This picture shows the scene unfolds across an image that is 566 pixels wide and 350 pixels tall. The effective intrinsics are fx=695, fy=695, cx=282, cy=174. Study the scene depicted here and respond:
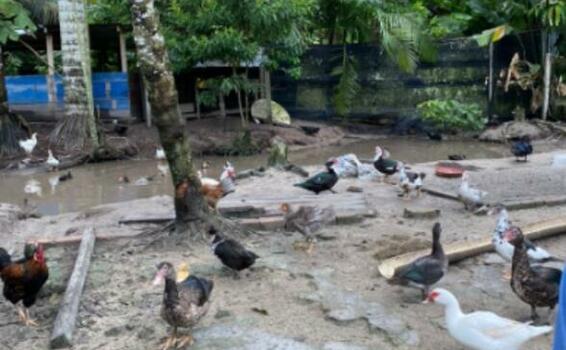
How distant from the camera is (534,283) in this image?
18.2 ft

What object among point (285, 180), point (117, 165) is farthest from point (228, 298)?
point (117, 165)

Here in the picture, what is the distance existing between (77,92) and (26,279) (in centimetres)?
1214

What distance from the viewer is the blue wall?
65.9 feet

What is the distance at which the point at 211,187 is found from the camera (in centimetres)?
866

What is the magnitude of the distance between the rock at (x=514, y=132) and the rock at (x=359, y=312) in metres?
13.5

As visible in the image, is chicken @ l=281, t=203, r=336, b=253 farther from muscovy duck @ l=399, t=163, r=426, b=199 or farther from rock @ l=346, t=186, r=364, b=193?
rock @ l=346, t=186, r=364, b=193

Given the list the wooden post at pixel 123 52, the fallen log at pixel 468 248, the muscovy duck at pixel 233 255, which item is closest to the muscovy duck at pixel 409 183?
the fallen log at pixel 468 248

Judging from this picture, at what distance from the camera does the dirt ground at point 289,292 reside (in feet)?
17.8

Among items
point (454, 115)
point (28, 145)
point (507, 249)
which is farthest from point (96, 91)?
point (507, 249)

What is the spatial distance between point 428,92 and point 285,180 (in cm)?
1040

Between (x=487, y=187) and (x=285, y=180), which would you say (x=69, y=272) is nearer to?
(x=285, y=180)

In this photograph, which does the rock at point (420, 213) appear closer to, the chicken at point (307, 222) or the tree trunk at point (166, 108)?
the chicken at point (307, 222)

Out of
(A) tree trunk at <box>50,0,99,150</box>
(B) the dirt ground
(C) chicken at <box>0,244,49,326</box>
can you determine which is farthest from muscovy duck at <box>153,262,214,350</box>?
(A) tree trunk at <box>50,0,99,150</box>

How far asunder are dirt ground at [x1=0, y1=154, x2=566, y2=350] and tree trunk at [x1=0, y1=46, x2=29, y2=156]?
8.41 metres
